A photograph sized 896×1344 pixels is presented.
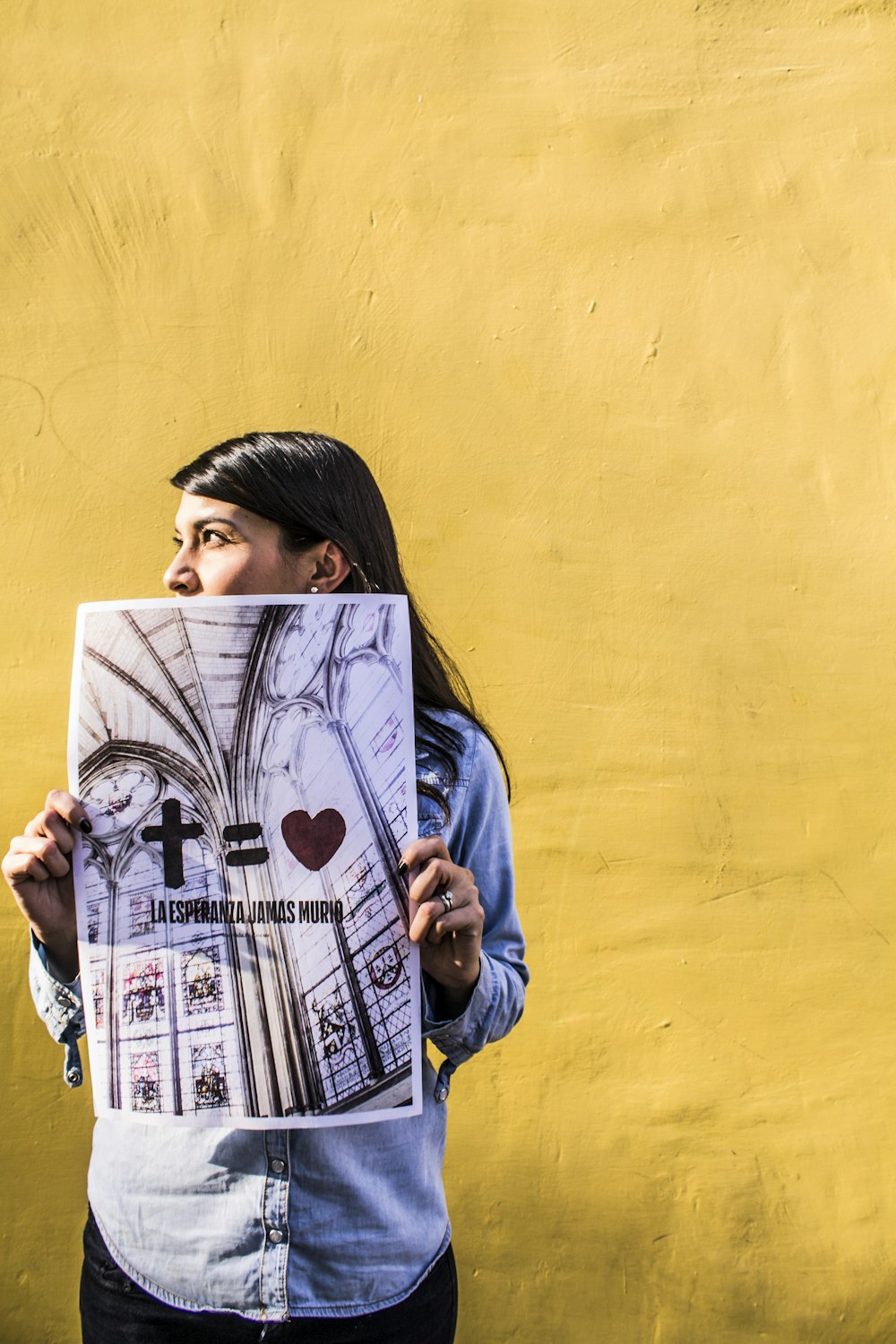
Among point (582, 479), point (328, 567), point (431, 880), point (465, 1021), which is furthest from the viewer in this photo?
point (582, 479)

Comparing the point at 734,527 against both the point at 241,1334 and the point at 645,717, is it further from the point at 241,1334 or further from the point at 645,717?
the point at 241,1334

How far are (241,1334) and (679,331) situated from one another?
5.66ft

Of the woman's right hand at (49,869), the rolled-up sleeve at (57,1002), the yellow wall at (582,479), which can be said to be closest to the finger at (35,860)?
the woman's right hand at (49,869)

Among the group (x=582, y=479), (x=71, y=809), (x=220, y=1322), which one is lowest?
(x=220, y=1322)

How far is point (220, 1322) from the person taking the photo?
1.20 metres

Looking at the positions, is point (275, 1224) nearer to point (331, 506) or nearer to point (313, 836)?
point (313, 836)

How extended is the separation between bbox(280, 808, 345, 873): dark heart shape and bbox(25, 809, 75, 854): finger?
0.22m

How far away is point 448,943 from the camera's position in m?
1.20

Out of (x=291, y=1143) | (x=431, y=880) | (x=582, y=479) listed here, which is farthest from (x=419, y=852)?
(x=582, y=479)

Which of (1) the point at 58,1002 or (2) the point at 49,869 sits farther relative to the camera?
(1) the point at 58,1002

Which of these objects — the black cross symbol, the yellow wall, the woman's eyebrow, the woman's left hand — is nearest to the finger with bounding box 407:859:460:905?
the woman's left hand

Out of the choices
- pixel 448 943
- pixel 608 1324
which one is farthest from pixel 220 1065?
pixel 608 1324

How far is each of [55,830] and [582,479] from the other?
1243 millimetres

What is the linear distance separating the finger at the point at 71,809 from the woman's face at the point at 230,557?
0.88 feet
